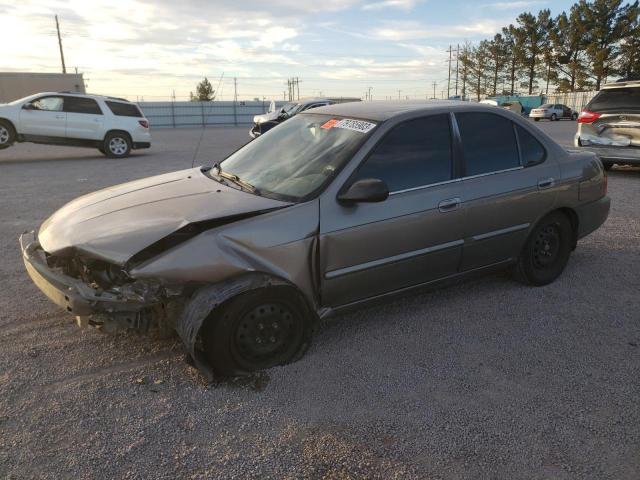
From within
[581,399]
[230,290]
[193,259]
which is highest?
[193,259]

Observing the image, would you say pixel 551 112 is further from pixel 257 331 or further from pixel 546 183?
pixel 257 331

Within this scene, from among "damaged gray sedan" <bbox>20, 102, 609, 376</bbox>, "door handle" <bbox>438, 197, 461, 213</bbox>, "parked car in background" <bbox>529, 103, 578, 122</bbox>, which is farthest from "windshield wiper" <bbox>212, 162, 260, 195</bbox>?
"parked car in background" <bbox>529, 103, 578, 122</bbox>

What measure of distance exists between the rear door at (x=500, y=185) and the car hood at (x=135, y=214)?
1576 millimetres

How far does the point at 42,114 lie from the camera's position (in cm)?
1380

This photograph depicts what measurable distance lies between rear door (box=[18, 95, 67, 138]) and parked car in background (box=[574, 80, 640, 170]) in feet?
41.4

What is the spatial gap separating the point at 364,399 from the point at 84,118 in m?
13.7

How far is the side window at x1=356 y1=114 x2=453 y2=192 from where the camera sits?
3.50 metres

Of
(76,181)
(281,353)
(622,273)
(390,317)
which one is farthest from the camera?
(76,181)

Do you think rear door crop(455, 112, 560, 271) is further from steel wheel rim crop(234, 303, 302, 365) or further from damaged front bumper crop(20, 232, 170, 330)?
damaged front bumper crop(20, 232, 170, 330)

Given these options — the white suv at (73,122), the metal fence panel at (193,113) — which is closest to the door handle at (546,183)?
the white suv at (73,122)

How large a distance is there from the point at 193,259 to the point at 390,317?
1.72 meters

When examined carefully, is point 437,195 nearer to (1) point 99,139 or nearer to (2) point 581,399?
(2) point 581,399

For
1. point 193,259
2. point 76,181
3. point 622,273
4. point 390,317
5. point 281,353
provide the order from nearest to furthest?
point 193,259 → point 281,353 → point 390,317 → point 622,273 → point 76,181

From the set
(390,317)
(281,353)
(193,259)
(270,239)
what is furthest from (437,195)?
(193,259)
